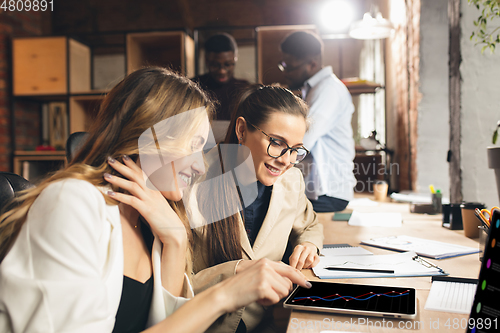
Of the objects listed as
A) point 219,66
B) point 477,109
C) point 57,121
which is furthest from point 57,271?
point 57,121

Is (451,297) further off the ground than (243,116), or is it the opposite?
(243,116)

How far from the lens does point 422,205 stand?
196 cm

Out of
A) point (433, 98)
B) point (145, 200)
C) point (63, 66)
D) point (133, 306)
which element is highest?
point (63, 66)

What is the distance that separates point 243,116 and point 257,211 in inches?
14.3

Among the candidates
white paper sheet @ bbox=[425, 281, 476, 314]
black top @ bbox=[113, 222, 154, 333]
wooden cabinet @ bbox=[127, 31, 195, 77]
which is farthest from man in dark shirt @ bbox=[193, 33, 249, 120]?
white paper sheet @ bbox=[425, 281, 476, 314]

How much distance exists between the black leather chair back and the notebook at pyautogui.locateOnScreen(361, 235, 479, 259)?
1095 mm

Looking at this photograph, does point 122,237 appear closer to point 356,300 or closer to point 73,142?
point 356,300

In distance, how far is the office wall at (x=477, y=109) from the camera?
1.88 metres

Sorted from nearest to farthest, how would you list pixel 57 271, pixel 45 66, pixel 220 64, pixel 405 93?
pixel 57 271 < pixel 220 64 < pixel 405 93 < pixel 45 66

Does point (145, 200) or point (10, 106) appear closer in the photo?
point (145, 200)

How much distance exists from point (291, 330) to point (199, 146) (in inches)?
19.0

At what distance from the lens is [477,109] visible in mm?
1908

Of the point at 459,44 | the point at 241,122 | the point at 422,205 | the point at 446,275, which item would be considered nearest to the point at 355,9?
the point at 459,44

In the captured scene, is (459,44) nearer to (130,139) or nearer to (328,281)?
(328,281)
